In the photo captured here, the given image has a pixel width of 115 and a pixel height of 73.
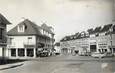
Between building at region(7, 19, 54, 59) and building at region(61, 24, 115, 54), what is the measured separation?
0.28 m

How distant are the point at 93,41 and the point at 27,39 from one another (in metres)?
0.88

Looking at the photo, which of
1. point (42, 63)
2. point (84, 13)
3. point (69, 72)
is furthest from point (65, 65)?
point (84, 13)

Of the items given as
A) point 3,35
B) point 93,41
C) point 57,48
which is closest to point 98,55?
point 93,41

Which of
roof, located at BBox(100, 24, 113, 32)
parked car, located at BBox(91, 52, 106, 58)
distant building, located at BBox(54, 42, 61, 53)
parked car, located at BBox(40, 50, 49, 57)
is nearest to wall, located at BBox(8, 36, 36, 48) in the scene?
parked car, located at BBox(40, 50, 49, 57)

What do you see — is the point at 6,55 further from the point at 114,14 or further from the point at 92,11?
the point at 114,14

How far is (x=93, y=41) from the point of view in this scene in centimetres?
282

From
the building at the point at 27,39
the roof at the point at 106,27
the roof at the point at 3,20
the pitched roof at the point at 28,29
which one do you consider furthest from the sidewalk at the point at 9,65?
the roof at the point at 106,27

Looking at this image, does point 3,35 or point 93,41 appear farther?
point 93,41

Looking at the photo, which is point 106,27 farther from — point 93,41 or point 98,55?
point 98,55

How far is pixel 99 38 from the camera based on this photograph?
2.80 meters

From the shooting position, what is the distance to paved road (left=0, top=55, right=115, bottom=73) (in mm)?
2682

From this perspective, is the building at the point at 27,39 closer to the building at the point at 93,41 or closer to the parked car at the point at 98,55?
the building at the point at 93,41

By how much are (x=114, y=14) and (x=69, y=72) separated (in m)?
1.02

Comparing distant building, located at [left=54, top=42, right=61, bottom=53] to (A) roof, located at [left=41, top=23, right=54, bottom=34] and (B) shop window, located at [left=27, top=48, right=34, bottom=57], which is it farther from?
(B) shop window, located at [left=27, top=48, right=34, bottom=57]
